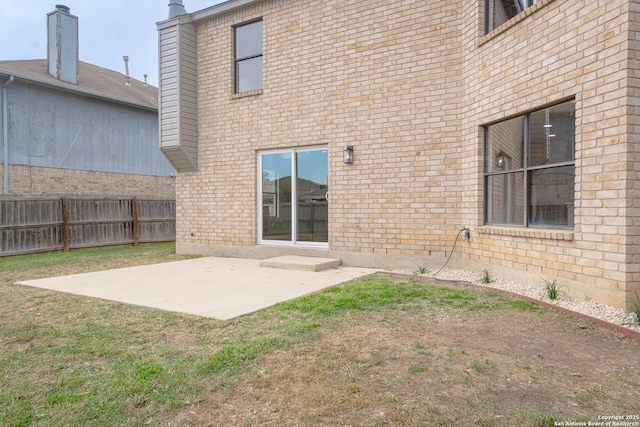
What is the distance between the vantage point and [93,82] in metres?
17.1

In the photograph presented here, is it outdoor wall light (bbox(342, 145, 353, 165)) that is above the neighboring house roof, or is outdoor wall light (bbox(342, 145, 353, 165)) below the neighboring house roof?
below

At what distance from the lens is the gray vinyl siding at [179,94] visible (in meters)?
9.88

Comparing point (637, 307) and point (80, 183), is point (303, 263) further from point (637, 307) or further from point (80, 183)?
point (80, 183)

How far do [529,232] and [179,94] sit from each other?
26.6 ft

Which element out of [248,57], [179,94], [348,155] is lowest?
[348,155]

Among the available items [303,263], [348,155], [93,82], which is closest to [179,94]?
[348,155]

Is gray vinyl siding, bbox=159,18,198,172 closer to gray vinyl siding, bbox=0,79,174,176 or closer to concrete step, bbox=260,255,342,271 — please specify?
concrete step, bbox=260,255,342,271

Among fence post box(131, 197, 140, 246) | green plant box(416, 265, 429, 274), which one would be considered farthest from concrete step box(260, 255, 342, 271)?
fence post box(131, 197, 140, 246)

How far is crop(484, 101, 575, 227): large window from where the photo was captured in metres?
5.21

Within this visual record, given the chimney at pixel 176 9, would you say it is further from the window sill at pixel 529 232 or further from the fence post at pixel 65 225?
the window sill at pixel 529 232

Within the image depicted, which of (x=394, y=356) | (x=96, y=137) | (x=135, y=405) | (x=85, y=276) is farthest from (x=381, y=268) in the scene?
(x=96, y=137)

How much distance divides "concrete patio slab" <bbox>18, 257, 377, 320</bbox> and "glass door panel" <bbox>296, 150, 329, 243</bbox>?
1234 mm

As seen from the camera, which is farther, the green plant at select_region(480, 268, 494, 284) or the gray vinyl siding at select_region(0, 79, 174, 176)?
the gray vinyl siding at select_region(0, 79, 174, 176)

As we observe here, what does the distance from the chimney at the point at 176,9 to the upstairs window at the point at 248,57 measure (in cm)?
175
